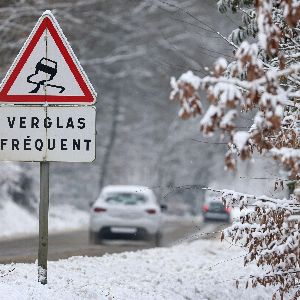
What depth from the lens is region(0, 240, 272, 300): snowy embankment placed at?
24.6 feet

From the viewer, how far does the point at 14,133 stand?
7.18 metres

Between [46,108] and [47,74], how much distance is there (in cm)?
31

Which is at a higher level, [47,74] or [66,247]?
[47,74]

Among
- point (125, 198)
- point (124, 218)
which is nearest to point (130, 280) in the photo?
point (124, 218)

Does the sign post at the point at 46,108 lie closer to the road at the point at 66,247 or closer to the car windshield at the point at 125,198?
the road at the point at 66,247

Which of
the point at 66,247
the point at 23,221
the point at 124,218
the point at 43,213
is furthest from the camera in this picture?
the point at 23,221

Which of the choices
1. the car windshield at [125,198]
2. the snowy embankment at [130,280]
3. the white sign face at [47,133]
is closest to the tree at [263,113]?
the snowy embankment at [130,280]

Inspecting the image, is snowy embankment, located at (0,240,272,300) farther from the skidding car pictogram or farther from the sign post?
the skidding car pictogram

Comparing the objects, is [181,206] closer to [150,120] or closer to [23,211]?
[150,120]

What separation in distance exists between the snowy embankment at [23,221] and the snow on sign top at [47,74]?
20.0 metres

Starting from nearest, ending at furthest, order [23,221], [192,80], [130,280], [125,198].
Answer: [192,80], [130,280], [125,198], [23,221]

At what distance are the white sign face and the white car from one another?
13.3 m

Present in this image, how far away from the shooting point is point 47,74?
7129mm

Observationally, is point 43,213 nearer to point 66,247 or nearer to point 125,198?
point 66,247
